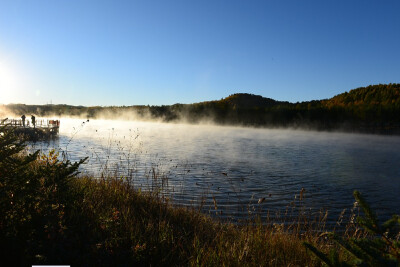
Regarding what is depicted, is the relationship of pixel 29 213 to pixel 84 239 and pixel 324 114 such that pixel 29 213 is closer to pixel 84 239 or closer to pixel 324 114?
pixel 84 239

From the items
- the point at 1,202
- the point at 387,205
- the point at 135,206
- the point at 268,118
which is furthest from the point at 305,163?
the point at 268,118

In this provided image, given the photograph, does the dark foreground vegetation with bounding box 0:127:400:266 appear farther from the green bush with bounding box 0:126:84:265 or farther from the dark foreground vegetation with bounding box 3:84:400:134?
the dark foreground vegetation with bounding box 3:84:400:134

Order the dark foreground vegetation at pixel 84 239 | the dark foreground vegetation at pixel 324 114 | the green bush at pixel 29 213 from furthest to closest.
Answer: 1. the dark foreground vegetation at pixel 324 114
2. the green bush at pixel 29 213
3. the dark foreground vegetation at pixel 84 239

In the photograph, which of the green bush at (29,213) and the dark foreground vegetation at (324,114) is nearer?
the green bush at (29,213)

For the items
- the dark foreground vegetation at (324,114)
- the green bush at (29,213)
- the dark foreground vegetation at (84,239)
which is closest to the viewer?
the dark foreground vegetation at (84,239)

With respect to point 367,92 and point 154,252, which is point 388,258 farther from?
point 367,92

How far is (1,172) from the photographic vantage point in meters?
3.94

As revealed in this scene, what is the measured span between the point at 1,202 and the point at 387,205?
1459 cm

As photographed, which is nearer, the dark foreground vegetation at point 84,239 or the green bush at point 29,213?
the dark foreground vegetation at point 84,239

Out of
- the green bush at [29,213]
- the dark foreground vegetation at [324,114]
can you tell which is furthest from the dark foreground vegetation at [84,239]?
the dark foreground vegetation at [324,114]

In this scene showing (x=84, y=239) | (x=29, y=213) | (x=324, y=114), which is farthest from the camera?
(x=324, y=114)

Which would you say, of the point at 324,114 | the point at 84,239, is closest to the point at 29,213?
the point at 84,239

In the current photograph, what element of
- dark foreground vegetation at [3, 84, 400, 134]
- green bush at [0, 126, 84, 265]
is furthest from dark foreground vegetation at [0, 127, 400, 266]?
dark foreground vegetation at [3, 84, 400, 134]

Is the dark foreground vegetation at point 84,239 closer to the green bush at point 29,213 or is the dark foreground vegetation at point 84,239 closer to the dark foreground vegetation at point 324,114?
the green bush at point 29,213
